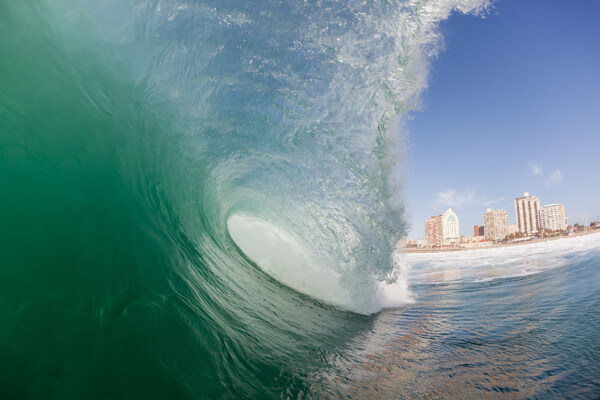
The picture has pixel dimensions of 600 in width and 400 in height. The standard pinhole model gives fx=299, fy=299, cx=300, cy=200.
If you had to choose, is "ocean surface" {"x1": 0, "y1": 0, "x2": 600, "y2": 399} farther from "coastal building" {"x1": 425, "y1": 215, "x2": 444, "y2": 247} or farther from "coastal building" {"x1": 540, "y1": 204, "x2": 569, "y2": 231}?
"coastal building" {"x1": 540, "y1": 204, "x2": 569, "y2": 231}

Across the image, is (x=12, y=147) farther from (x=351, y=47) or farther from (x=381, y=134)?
(x=381, y=134)

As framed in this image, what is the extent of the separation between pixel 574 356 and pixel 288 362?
2650 mm

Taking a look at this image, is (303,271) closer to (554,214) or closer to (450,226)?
(450,226)

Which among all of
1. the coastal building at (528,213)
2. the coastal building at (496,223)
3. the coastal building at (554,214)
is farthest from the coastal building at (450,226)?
the coastal building at (554,214)

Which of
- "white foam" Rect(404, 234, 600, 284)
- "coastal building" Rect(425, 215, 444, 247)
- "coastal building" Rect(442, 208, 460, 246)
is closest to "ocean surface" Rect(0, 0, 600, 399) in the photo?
"white foam" Rect(404, 234, 600, 284)

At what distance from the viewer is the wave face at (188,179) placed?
2.04 meters

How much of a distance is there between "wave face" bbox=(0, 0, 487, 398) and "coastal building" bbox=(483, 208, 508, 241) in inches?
4970

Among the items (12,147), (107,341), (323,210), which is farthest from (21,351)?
(323,210)

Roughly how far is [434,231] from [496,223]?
23.3 meters

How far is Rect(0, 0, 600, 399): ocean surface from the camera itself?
2088 millimetres

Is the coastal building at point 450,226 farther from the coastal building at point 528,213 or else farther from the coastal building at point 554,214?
the coastal building at point 554,214

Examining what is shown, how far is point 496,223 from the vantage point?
4429 inches

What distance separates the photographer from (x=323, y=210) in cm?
615

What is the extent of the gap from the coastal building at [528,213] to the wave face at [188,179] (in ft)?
418
